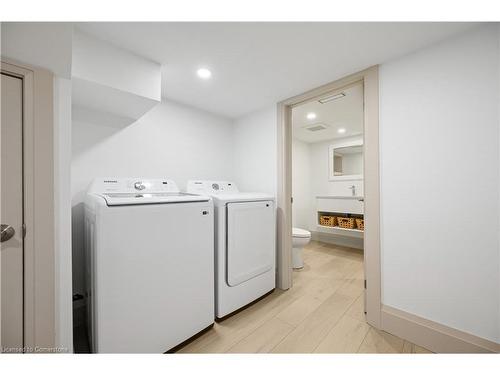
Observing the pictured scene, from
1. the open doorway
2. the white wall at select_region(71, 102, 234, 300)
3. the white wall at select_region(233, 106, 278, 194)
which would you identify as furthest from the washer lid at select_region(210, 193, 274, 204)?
the open doorway

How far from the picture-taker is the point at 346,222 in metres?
3.27

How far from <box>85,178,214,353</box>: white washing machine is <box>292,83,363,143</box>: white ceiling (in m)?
1.73

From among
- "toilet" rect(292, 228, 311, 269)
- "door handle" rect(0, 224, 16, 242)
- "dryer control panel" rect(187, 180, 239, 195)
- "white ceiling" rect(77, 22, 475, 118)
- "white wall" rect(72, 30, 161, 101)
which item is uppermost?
"white ceiling" rect(77, 22, 475, 118)

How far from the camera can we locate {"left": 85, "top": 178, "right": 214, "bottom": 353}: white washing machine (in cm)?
100

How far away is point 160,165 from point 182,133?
443 millimetres

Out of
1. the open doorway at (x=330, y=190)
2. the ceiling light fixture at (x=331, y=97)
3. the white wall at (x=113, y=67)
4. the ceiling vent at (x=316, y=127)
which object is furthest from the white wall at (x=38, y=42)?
the ceiling vent at (x=316, y=127)

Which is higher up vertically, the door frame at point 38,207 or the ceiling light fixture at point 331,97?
the ceiling light fixture at point 331,97

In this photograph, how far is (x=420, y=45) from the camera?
49.2 inches

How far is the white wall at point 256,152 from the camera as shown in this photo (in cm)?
219

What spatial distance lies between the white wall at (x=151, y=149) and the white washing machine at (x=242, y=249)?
1.13ft

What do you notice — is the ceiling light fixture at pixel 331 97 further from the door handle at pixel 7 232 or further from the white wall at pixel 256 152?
the door handle at pixel 7 232

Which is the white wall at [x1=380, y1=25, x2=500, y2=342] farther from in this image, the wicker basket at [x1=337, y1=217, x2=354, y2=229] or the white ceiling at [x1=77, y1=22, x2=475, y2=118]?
the wicker basket at [x1=337, y1=217, x2=354, y2=229]
